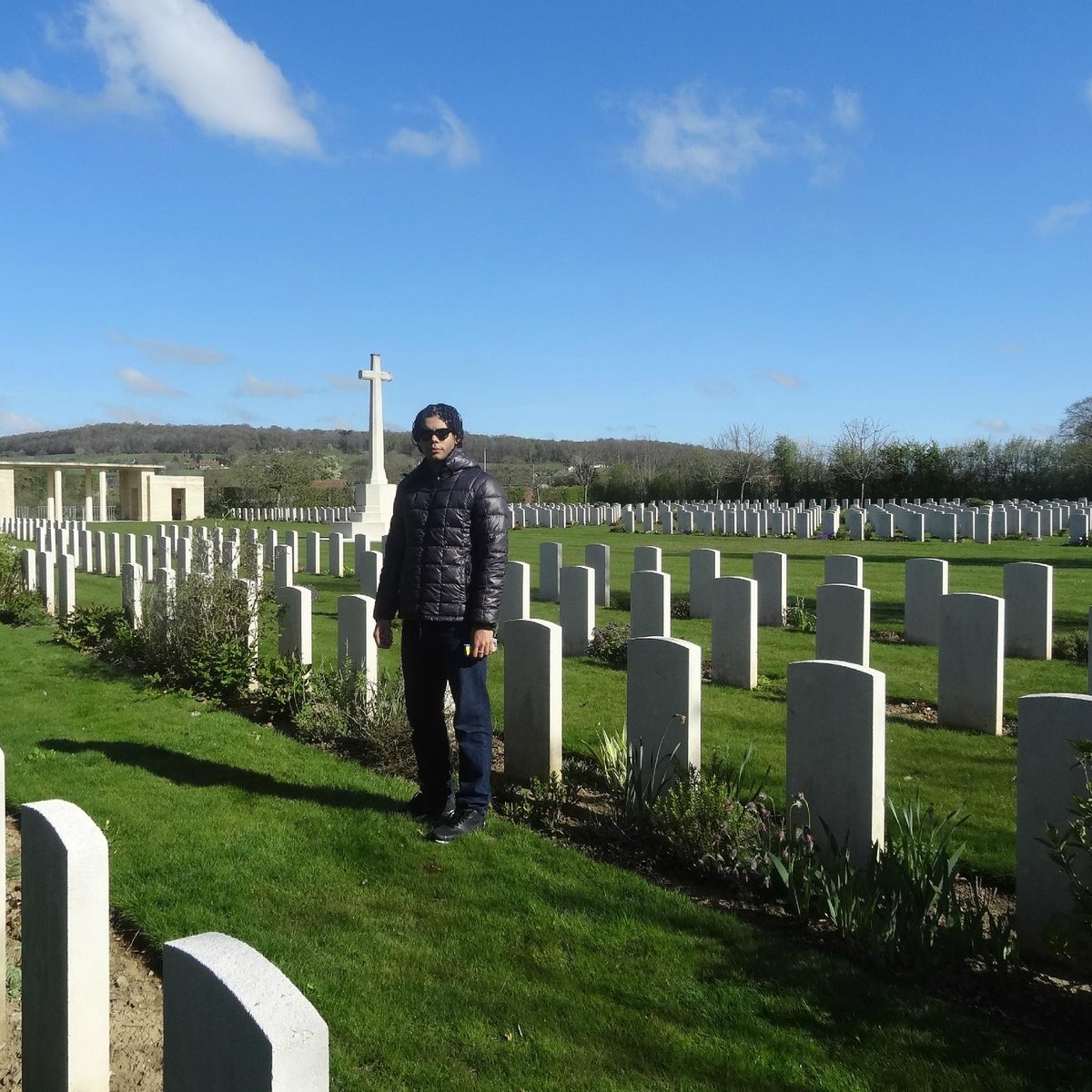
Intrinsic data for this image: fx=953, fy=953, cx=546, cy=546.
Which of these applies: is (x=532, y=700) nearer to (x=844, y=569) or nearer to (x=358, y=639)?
(x=358, y=639)

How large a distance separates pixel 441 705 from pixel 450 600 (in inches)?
22.3

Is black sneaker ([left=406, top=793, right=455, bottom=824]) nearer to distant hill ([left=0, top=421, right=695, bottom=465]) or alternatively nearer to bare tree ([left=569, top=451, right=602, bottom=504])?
bare tree ([left=569, top=451, right=602, bottom=504])

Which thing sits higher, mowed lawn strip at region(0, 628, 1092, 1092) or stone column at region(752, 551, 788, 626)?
stone column at region(752, 551, 788, 626)

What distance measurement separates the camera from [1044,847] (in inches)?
137

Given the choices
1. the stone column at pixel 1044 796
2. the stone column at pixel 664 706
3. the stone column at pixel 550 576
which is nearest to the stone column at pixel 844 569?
the stone column at pixel 550 576

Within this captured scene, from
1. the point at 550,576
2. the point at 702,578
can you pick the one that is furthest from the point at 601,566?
the point at 702,578

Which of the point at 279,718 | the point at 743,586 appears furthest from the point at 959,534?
the point at 279,718

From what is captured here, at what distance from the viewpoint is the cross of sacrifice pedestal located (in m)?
28.3

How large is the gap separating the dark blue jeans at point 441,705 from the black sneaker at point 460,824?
0.12 feet

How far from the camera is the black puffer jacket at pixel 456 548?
4590 millimetres

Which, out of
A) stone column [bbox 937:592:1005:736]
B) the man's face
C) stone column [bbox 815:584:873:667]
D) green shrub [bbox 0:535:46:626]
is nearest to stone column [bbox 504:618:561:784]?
the man's face

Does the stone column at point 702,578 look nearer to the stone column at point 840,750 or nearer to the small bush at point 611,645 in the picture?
the small bush at point 611,645

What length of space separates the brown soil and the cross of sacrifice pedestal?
25.2 meters

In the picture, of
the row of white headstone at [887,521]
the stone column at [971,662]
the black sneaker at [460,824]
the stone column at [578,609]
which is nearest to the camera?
the black sneaker at [460,824]
